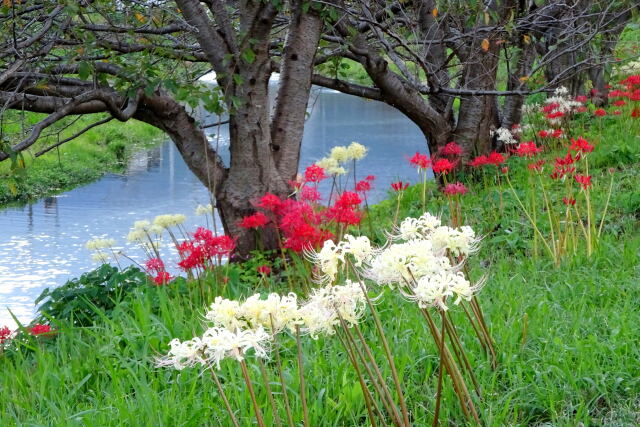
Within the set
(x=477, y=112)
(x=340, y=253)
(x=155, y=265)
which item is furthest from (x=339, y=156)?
(x=340, y=253)

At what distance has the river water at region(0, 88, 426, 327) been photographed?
28.2 feet

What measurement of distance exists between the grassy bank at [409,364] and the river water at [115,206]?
1.86m

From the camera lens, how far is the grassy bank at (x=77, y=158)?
1346 cm

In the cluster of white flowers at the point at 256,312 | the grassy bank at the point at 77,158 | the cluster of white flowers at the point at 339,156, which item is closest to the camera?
the cluster of white flowers at the point at 256,312

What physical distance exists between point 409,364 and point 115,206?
33.0 ft

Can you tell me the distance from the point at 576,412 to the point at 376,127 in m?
17.1

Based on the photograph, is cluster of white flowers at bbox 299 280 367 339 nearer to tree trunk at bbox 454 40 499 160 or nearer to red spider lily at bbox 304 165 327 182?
red spider lily at bbox 304 165 327 182

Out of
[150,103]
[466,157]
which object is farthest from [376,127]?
[150,103]

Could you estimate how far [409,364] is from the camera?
9.53 feet

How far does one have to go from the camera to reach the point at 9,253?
945 centimetres

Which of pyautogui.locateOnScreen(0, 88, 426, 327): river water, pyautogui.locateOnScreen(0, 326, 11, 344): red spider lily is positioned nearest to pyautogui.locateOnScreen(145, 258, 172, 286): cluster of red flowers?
pyautogui.locateOnScreen(0, 326, 11, 344): red spider lily

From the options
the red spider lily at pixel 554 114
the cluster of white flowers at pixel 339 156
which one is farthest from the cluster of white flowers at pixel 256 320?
the red spider lily at pixel 554 114

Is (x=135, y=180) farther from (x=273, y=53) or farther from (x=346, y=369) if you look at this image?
(x=346, y=369)

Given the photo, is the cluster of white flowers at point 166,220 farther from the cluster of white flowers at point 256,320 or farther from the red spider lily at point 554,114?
the red spider lily at point 554,114
